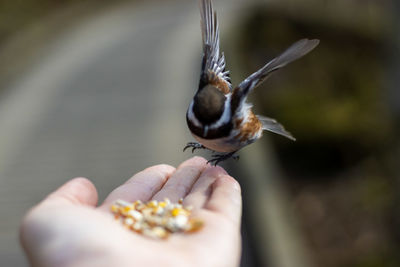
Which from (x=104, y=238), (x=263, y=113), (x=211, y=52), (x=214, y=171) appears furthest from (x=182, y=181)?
(x=263, y=113)

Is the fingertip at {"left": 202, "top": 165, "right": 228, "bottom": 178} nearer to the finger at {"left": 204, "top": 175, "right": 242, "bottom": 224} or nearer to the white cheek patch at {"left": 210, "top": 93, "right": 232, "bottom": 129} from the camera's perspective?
the finger at {"left": 204, "top": 175, "right": 242, "bottom": 224}

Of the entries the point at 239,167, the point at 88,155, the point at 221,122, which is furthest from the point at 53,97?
the point at 221,122

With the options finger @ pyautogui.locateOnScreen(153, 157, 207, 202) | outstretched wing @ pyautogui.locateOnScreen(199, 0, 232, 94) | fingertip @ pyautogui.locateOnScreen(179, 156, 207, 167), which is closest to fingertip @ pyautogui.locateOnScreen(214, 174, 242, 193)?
finger @ pyautogui.locateOnScreen(153, 157, 207, 202)

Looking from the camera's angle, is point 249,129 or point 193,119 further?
point 249,129

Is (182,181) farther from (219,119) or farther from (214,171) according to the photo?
(219,119)

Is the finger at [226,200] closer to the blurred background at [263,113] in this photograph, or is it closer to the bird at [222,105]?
the bird at [222,105]

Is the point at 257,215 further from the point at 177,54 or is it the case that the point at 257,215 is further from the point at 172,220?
the point at 177,54
